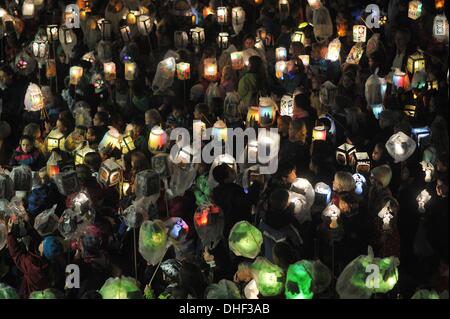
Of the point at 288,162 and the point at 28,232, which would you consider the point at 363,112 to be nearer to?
the point at 288,162

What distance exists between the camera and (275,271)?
8594 mm

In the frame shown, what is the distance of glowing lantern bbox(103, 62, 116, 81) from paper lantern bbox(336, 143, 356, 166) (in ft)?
15.2

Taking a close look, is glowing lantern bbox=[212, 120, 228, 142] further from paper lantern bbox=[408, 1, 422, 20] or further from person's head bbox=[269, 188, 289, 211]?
paper lantern bbox=[408, 1, 422, 20]

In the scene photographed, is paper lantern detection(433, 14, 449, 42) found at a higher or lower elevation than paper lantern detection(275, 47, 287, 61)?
higher

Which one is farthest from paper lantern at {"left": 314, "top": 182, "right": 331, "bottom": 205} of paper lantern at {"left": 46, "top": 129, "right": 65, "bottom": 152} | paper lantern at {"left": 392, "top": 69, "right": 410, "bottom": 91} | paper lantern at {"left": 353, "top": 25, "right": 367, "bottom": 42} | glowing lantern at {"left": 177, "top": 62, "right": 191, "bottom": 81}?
paper lantern at {"left": 353, "top": 25, "right": 367, "bottom": 42}

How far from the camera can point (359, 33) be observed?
13945 millimetres

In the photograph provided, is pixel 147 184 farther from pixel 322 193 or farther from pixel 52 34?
pixel 52 34

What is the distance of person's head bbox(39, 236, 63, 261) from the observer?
9.18 m

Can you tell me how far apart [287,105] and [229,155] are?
1.94 m

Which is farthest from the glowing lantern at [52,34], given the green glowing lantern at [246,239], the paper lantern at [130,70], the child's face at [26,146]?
the green glowing lantern at [246,239]

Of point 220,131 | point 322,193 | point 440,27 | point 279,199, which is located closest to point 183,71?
point 220,131

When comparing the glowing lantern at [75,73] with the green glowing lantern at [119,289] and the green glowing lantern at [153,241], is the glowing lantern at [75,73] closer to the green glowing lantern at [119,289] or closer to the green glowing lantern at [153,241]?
the green glowing lantern at [153,241]

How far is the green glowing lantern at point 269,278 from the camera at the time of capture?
28.2 ft
